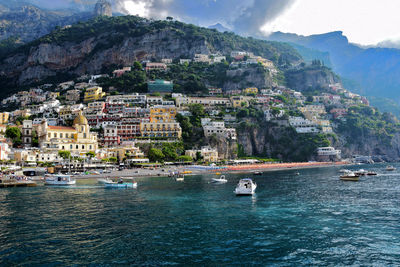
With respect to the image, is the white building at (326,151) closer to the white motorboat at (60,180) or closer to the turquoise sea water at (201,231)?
the turquoise sea water at (201,231)

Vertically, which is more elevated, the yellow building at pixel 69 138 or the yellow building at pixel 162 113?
the yellow building at pixel 162 113

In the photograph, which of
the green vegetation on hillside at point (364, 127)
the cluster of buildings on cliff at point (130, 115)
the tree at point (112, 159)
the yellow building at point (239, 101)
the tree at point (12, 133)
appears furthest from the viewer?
the green vegetation on hillside at point (364, 127)

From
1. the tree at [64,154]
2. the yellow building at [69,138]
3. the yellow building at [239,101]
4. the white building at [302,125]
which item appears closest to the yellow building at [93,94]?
the yellow building at [69,138]

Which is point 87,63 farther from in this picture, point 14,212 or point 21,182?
point 14,212

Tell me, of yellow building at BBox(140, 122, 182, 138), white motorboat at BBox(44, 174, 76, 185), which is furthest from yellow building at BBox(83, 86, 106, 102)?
white motorboat at BBox(44, 174, 76, 185)

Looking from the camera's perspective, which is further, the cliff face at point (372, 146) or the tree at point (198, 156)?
the cliff face at point (372, 146)
